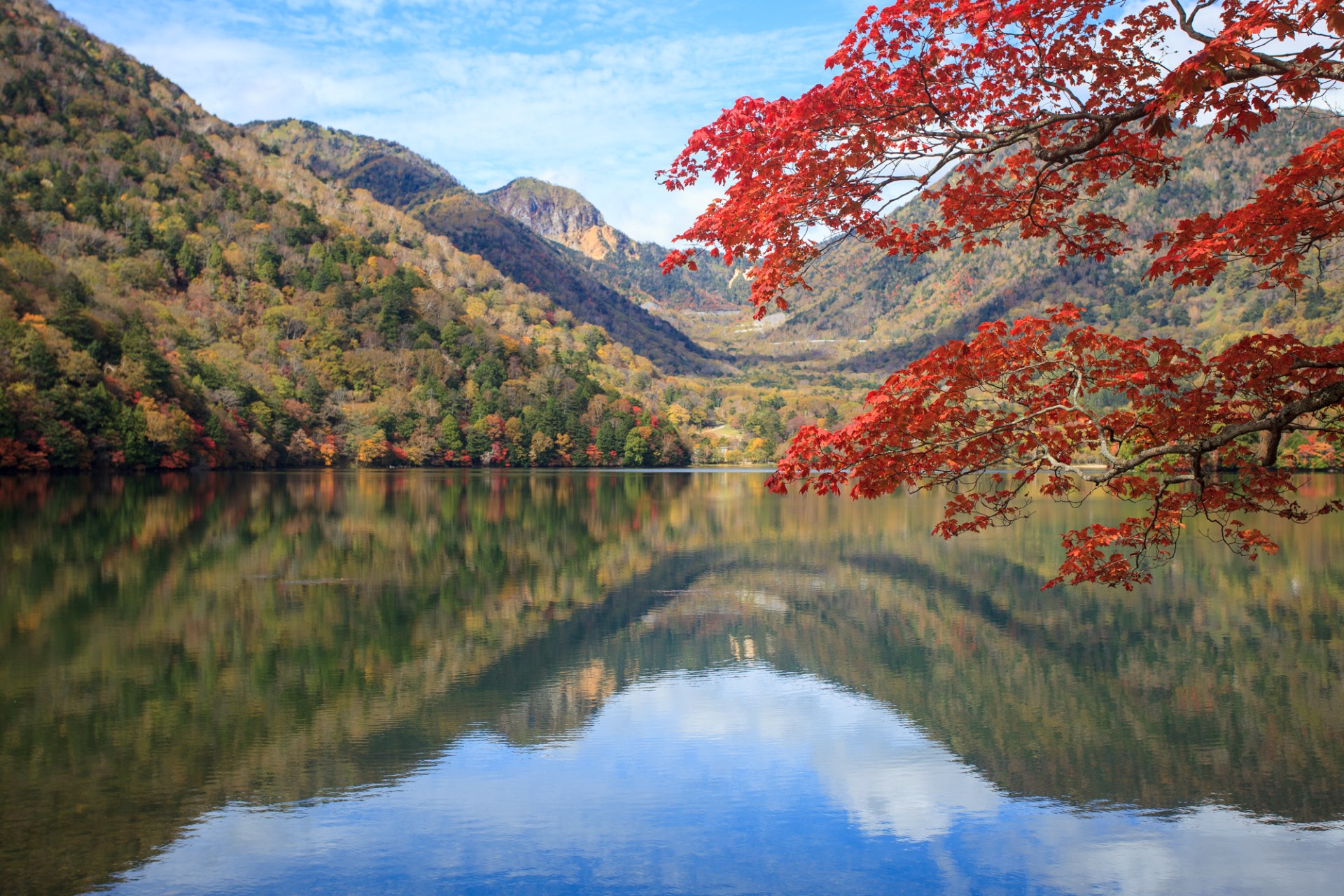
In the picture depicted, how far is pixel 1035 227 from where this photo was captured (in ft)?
28.0

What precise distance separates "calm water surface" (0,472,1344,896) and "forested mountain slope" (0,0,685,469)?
56.0 meters

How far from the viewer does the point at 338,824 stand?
334 inches

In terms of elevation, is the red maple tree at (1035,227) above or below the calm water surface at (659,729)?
above

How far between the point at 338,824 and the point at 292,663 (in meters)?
6.27

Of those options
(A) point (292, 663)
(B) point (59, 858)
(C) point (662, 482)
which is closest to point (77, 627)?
(A) point (292, 663)

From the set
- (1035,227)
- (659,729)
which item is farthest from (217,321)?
(1035,227)

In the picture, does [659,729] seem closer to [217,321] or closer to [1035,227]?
[1035,227]

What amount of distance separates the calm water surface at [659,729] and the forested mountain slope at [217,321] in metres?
56.0

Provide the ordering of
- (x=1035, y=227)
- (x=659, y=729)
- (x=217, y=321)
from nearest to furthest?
(x=1035, y=227), (x=659, y=729), (x=217, y=321)

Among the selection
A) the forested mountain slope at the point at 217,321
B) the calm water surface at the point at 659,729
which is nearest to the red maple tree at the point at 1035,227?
the calm water surface at the point at 659,729

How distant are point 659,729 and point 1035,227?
6.99 m

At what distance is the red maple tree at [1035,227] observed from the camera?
670 cm

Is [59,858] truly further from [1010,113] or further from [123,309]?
[123,309]

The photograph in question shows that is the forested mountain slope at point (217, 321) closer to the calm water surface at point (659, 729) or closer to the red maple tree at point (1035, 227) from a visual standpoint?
the calm water surface at point (659, 729)
